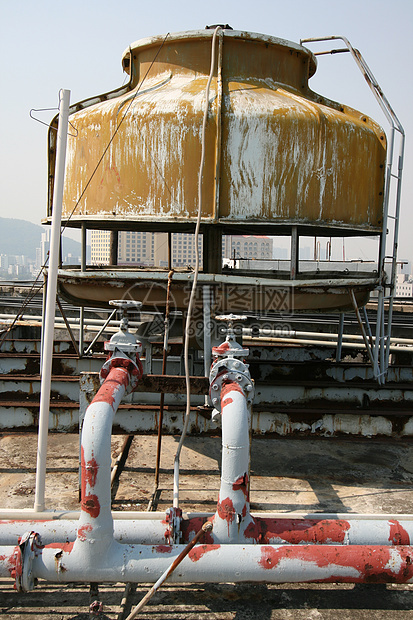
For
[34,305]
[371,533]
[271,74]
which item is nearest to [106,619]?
[371,533]

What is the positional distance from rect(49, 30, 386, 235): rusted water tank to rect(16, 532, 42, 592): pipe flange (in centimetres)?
360

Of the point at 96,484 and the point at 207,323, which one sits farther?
the point at 207,323

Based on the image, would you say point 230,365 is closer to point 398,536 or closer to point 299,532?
point 299,532

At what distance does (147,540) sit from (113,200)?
3.83 m

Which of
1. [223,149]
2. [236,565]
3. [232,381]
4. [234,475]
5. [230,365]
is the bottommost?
[236,565]

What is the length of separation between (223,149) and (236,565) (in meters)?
4.29

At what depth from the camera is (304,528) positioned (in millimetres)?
3832

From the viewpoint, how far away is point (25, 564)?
10.8ft

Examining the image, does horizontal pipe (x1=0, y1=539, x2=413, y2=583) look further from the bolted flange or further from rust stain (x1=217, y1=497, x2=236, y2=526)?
the bolted flange

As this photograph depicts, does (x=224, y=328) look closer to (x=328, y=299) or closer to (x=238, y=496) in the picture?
(x=328, y=299)

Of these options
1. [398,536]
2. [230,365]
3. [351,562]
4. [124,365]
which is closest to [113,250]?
[124,365]

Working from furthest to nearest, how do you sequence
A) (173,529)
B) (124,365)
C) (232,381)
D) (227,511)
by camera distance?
1. (124,365)
2. (232,381)
3. (173,529)
4. (227,511)

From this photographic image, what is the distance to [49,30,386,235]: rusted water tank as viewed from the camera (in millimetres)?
5727

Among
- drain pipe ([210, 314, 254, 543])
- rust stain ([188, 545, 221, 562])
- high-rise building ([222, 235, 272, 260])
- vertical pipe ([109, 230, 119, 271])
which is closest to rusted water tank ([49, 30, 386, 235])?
drain pipe ([210, 314, 254, 543])
